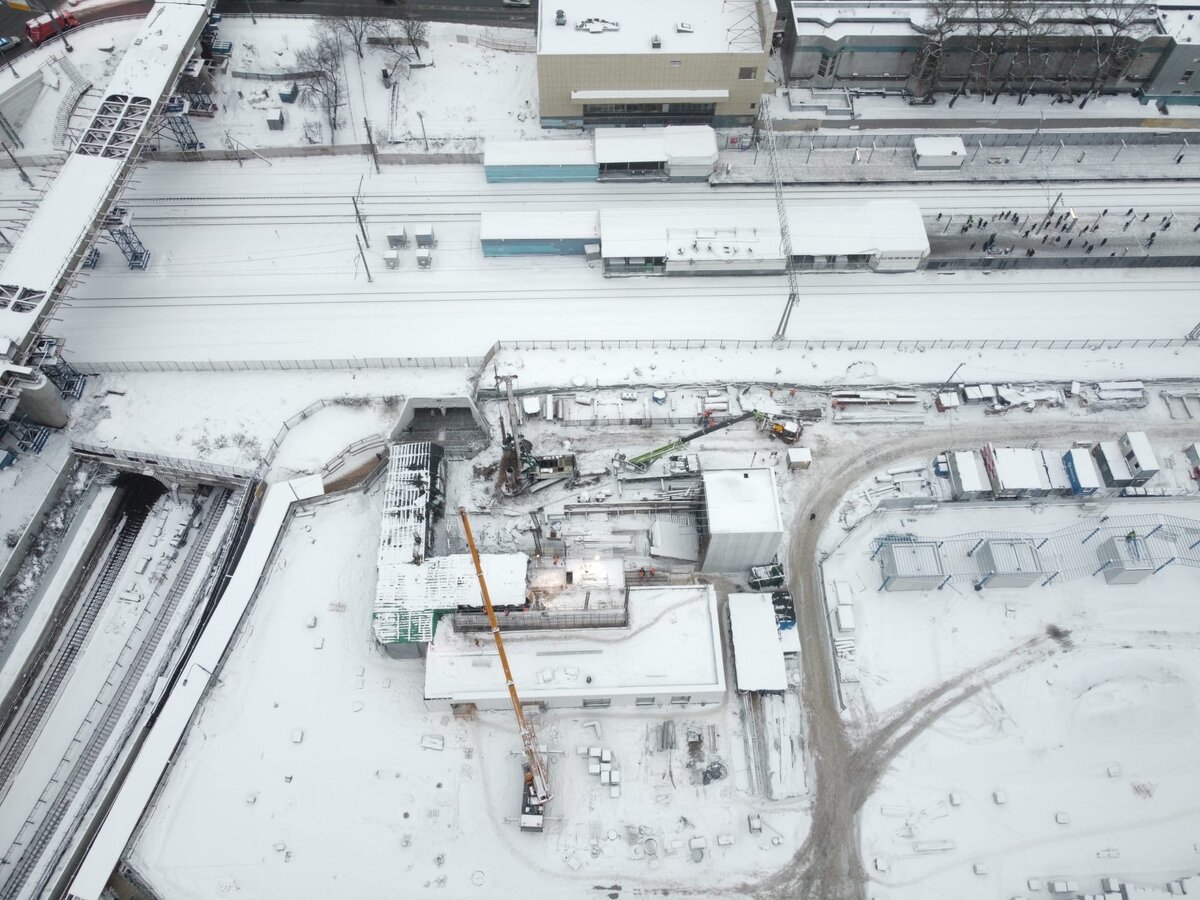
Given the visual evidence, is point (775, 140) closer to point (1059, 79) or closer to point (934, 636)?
point (1059, 79)

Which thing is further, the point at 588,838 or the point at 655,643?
the point at 655,643

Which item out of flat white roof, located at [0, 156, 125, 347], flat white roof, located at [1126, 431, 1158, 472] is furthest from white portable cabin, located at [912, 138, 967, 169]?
flat white roof, located at [0, 156, 125, 347]

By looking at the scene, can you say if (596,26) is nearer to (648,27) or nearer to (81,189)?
(648,27)

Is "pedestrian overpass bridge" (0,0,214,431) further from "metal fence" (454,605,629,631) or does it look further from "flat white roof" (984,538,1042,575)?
"flat white roof" (984,538,1042,575)

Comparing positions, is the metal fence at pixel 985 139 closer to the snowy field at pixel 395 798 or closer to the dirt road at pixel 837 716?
the dirt road at pixel 837 716

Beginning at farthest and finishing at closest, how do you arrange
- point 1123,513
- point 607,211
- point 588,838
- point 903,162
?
point 903,162
point 607,211
point 1123,513
point 588,838

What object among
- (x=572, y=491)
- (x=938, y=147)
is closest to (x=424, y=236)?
(x=572, y=491)

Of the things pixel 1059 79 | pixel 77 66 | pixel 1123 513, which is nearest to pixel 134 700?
pixel 77 66

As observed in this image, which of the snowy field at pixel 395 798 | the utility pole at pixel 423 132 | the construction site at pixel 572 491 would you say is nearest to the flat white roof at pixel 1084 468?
the construction site at pixel 572 491
